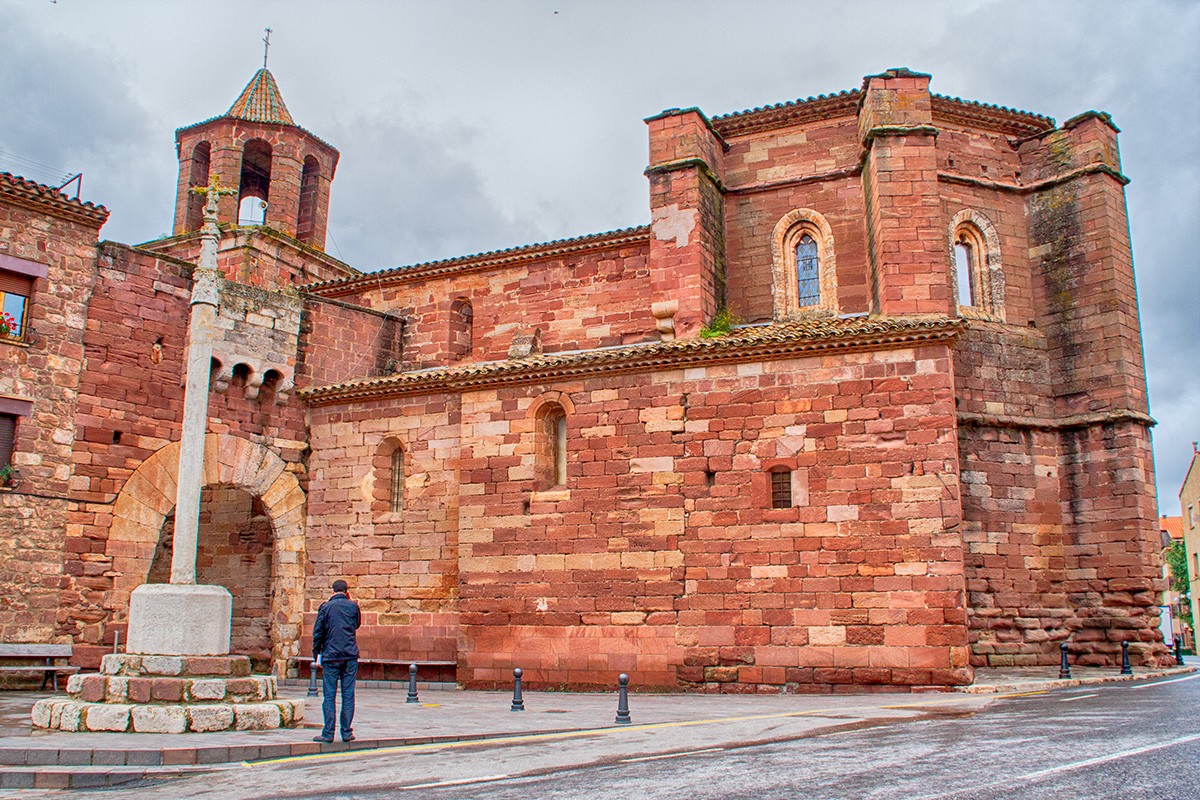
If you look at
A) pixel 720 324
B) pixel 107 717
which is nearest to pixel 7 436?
pixel 107 717

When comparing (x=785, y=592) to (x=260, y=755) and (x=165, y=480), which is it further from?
(x=165, y=480)

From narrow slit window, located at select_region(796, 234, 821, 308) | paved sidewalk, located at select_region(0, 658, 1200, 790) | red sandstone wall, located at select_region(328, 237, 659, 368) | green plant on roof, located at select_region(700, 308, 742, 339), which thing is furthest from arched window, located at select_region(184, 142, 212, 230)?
narrow slit window, located at select_region(796, 234, 821, 308)

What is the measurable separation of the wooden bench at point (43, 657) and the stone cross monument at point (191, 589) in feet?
21.4

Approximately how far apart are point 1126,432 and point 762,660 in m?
8.42

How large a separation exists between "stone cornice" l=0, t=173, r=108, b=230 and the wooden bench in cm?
673

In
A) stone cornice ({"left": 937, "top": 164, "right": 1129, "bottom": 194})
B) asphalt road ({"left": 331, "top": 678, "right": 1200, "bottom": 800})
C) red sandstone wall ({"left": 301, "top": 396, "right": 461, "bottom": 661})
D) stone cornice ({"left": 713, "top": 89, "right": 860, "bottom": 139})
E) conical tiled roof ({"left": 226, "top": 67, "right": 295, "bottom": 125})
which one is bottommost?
asphalt road ({"left": 331, "top": 678, "right": 1200, "bottom": 800})

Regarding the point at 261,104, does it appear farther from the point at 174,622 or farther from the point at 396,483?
the point at 174,622

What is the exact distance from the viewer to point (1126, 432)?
715 inches

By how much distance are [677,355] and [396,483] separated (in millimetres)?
6162

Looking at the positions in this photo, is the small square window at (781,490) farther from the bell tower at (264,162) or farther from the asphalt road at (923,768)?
the bell tower at (264,162)

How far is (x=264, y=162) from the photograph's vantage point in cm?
2520

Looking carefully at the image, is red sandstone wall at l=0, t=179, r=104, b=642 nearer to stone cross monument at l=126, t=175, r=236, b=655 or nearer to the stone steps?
stone cross monument at l=126, t=175, r=236, b=655

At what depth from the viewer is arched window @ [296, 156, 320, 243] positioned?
81.3 ft

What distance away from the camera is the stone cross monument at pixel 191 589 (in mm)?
9336
